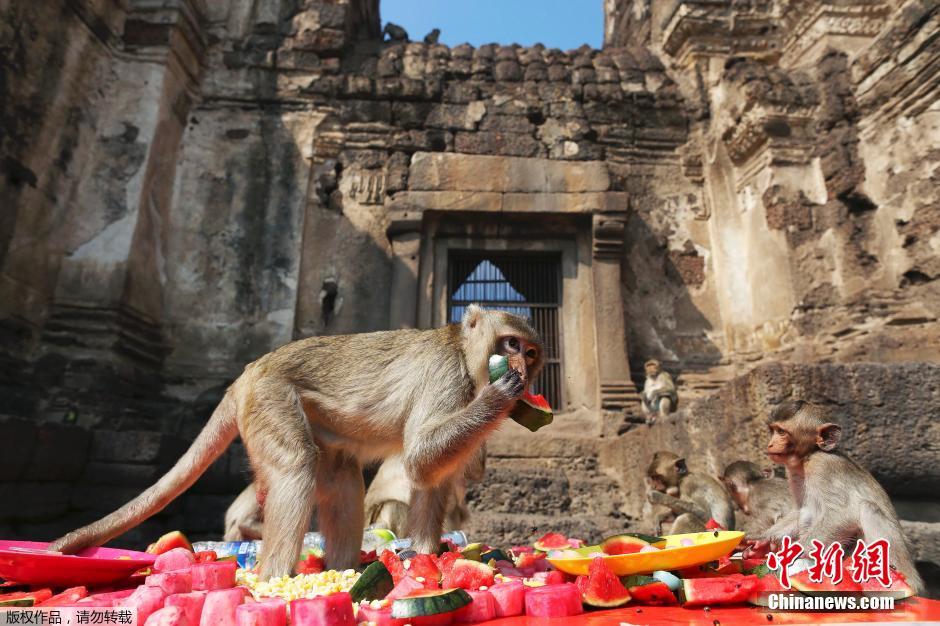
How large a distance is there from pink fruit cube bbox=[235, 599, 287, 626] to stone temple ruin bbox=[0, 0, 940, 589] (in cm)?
399

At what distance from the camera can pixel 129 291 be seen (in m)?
7.40

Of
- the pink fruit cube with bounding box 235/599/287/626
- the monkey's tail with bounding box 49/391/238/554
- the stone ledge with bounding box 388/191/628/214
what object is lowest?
the pink fruit cube with bounding box 235/599/287/626

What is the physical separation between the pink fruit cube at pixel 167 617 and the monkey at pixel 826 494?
7.83 feet

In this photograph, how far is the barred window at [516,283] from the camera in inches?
336

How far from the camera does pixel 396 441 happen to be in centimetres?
300

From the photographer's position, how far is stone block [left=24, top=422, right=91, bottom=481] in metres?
5.19

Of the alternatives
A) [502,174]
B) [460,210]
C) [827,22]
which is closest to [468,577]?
[460,210]

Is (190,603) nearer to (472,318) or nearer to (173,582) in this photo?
(173,582)

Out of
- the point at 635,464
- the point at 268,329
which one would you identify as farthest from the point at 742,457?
the point at 268,329

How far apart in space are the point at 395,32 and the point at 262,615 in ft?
34.3

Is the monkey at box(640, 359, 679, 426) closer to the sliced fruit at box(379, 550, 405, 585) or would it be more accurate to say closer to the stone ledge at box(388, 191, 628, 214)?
the stone ledge at box(388, 191, 628, 214)

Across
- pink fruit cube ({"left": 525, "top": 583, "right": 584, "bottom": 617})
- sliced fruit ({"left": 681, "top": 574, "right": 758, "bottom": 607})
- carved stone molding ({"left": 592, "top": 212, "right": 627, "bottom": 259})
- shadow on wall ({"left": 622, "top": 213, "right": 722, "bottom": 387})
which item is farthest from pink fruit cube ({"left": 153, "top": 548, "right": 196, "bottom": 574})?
carved stone molding ({"left": 592, "top": 212, "right": 627, "bottom": 259})

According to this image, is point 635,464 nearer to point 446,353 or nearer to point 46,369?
point 446,353

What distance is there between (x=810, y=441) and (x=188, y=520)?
5781 millimetres
